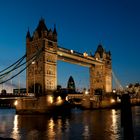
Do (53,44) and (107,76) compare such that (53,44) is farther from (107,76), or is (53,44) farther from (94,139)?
(94,139)

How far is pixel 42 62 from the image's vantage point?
63.4 m

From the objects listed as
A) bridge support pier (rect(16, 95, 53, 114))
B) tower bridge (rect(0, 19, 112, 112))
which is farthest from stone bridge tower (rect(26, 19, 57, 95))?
bridge support pier (rect(16, 95, 53, 114))

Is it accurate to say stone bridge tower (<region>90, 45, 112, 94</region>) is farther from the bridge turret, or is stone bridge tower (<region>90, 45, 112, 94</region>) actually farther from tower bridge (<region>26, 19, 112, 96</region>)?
tower bridge (<region>26, 19, 112, 96</region>)

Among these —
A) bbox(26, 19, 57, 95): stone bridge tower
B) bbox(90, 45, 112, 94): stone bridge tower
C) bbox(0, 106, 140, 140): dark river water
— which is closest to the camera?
bbox(0, 106, 140, 140): dark river water

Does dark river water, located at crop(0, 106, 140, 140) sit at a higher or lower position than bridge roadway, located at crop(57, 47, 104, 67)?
lower

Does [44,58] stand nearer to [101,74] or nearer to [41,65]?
[41,65]

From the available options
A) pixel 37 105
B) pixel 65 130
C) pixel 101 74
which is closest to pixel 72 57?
pixel 37 105

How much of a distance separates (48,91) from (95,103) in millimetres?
27815

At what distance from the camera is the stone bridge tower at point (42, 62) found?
63062 mm

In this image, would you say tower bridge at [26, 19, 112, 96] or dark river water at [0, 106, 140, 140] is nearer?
dark river water at [0, 106, 140, 140]

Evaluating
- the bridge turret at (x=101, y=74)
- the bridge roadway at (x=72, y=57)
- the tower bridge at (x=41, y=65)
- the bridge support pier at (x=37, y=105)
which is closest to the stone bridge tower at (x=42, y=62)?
the tower bridge at (x=41, y=65)

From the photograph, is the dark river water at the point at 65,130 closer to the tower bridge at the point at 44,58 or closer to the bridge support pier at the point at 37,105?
the bridge support pier at the point at 37,105

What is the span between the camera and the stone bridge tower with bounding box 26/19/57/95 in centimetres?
6306

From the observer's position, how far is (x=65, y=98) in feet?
216
